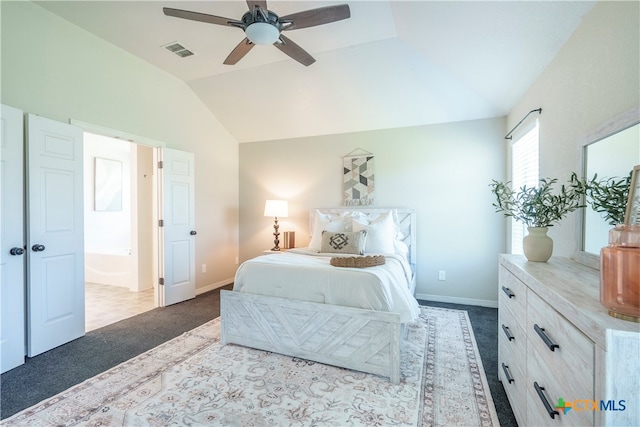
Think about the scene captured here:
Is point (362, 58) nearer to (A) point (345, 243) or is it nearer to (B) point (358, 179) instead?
(B) point (358, 179)

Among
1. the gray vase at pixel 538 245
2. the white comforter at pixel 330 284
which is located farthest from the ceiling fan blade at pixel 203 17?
the gray vase at pixel 538 245

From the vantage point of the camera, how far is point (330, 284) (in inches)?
89.6

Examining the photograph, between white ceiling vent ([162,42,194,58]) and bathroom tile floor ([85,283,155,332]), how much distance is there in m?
3.18

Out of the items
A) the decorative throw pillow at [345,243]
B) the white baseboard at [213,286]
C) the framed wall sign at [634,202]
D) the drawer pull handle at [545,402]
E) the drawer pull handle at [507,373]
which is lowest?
the white baseboard at [213,286]

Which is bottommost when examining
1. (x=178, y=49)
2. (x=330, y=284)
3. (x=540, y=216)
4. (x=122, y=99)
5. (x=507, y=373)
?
(x=507, y=373)

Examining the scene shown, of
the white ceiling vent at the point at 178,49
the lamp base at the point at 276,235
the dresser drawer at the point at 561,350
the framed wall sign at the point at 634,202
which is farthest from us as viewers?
the lamp base at the point at 276,235

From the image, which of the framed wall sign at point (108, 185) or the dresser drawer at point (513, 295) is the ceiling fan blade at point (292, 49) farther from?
the framed wall sign at point (108, 185)

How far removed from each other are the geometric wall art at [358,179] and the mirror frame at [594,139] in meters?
2.59

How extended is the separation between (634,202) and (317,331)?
197cm

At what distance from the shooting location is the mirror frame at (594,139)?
1254mm

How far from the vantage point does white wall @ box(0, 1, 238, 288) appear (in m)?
2.43

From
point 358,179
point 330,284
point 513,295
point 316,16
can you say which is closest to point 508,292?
point 513,295

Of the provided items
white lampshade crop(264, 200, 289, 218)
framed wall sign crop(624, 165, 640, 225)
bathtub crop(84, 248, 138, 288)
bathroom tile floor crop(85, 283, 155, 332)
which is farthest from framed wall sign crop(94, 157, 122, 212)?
framed wall sign crop(624, 165, 640, 225)

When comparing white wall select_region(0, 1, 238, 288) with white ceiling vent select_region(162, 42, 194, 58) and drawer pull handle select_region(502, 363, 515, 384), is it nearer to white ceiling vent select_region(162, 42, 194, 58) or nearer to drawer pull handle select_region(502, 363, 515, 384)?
white ceiling vent select_region(162, 42, 194, 58)
